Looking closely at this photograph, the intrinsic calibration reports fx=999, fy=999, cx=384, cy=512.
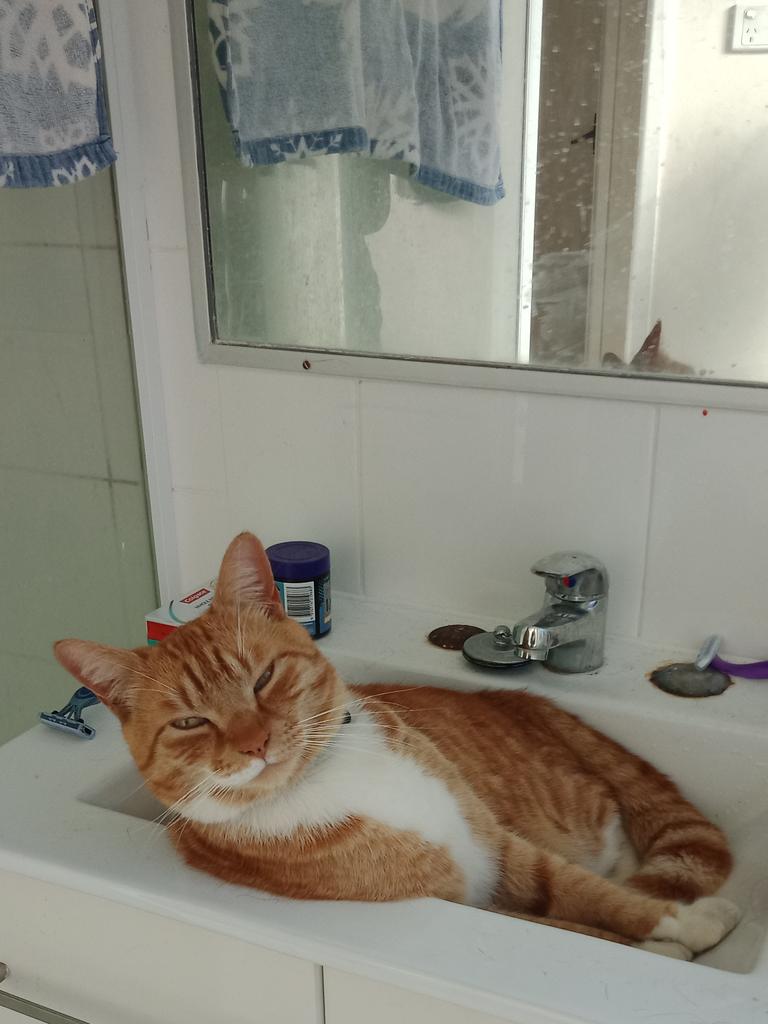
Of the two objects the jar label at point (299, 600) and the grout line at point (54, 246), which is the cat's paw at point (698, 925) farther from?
the grout line at point (54, 246)


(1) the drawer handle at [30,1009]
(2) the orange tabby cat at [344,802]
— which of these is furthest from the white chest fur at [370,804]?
(1) the drawer handle at [30,1009]

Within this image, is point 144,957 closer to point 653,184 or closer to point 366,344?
point 366,344

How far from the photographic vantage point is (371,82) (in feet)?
3.74

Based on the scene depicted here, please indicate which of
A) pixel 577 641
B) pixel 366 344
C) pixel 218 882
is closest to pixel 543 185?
pixel 366 344

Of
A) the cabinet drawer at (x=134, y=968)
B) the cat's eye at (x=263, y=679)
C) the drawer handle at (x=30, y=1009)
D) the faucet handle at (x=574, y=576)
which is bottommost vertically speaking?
the drawer handle at (x=30, y=1009)

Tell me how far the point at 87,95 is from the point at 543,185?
51 cm

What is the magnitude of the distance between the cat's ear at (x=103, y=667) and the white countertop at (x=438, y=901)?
11cm

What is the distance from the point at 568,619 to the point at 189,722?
44 centimetres

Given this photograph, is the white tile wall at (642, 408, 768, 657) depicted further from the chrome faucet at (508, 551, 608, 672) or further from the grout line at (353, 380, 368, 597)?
the grout line at (353, 380, 368, 597)

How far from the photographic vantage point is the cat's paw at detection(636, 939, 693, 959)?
828mm

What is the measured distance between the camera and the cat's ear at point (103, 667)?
864mm

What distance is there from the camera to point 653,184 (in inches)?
40.5

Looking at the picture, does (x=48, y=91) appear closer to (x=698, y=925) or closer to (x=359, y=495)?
(x=359, y=495)

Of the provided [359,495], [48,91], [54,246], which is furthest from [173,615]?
[48,91]
